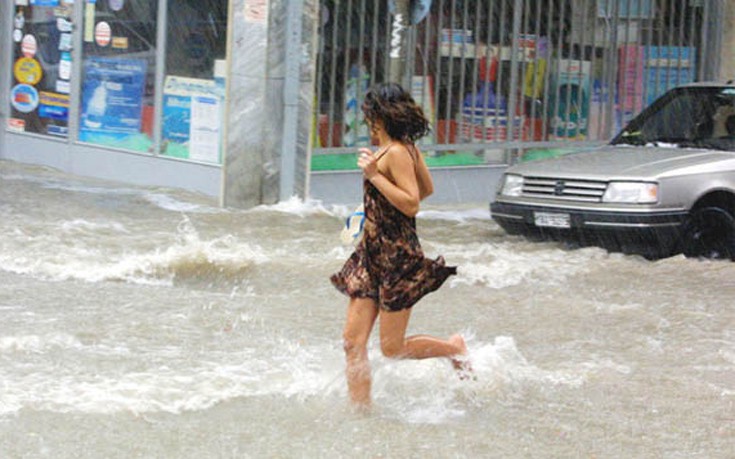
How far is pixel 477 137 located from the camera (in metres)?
17.2

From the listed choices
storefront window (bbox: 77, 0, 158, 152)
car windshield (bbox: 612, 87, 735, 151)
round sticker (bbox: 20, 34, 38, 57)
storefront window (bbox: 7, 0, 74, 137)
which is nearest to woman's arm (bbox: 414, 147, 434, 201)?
car windshield (bbox: 612, 87, 735, 151)

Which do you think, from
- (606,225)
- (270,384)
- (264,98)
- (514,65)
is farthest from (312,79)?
(270,384)

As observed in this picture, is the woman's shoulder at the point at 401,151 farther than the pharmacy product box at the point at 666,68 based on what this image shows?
No

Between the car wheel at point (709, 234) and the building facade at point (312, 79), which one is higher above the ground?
the building facade at point (312, 79)

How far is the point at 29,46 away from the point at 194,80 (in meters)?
3.09

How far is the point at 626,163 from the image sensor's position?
40.3 feet

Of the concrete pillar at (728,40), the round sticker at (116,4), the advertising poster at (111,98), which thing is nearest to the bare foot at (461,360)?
the advertising poster at (111,98)

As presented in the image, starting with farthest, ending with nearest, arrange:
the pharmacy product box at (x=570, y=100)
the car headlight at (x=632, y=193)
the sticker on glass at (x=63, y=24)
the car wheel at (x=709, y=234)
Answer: the pharmacy product box at (x=570, y=100) → the sticker on glass at (x=63, y=24) → the car wheel at (x=709, y=234) → the car headlight at (x=632, y=193)

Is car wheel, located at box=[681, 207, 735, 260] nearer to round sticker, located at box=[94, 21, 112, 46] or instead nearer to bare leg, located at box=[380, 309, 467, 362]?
bare leg, located at box=[380, 309, 467, 362]

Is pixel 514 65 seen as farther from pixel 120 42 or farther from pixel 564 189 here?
pixel 564 189

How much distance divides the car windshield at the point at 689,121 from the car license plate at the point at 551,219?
59.2 inches

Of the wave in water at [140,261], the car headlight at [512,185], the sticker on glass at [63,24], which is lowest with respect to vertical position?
the wave in water at [140,261]

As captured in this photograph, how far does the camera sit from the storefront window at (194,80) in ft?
50.1

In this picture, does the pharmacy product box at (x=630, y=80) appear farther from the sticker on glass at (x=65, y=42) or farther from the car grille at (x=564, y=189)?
the sticker on glass at (x=65, y=42)
